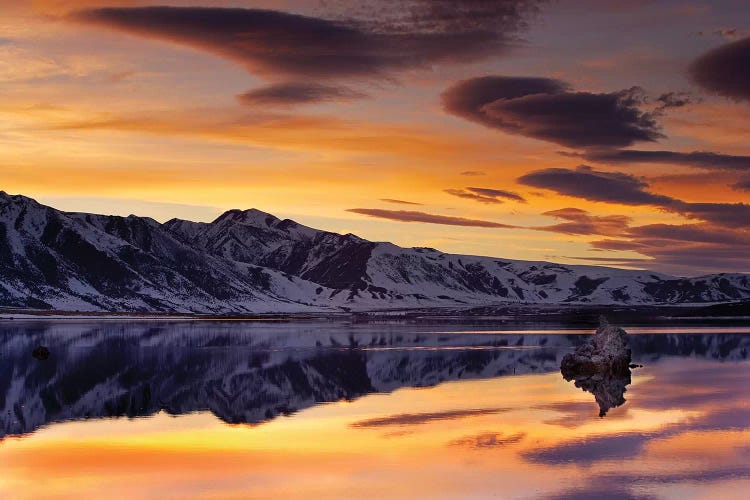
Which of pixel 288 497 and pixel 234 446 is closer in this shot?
pixel 288 497

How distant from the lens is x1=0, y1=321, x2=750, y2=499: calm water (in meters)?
29.3

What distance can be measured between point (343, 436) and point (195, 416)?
9.38 meters

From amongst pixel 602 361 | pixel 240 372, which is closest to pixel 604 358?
pixel 602 361

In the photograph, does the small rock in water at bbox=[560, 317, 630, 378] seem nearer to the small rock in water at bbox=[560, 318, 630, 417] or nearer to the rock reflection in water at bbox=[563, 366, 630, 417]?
the small rock in water at bbox=[560, 318, 630, 417]

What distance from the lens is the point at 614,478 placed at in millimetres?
29500

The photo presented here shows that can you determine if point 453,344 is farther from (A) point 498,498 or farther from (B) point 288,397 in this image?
(A) point 498,498

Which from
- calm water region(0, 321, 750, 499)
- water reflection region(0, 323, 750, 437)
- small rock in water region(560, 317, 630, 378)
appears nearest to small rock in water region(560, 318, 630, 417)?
small rock in water region(560, 317, 630, 378)

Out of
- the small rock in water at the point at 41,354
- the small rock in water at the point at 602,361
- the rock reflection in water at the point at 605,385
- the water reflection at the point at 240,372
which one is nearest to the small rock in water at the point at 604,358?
the small rock in water at the point at 602,361

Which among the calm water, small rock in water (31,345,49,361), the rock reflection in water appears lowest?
the calm water

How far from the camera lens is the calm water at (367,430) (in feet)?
96.1

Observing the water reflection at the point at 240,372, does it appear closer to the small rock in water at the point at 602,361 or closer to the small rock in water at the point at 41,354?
the small rock in water at the point at 41,354

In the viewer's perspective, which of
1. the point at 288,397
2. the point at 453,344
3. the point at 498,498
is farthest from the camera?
the point at 453,344

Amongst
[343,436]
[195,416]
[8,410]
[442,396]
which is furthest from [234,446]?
[442,396]

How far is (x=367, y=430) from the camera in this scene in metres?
40.6
